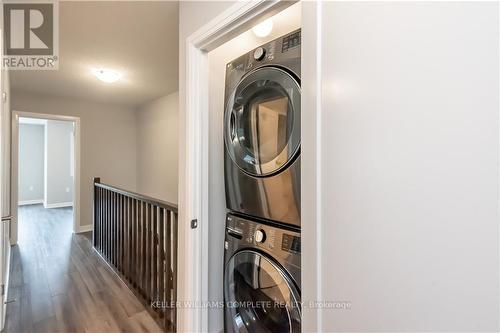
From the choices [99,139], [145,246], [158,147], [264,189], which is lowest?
[145,246]

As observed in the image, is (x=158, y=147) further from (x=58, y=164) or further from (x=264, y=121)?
(x=58, y=164)

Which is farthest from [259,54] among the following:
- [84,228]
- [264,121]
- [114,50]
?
[84,228]

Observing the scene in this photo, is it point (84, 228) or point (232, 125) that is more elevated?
point (232, 125)

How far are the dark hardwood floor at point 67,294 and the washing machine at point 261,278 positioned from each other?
85 cm

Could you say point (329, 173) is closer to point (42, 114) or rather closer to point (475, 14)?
point (475, 14)

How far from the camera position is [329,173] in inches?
27.7

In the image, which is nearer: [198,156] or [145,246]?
[198,156]

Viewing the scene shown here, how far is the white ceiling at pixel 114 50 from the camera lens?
178 centimetres

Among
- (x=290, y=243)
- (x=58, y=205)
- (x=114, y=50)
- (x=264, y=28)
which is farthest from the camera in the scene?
(x=58, y=205)

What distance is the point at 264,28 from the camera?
1.53m

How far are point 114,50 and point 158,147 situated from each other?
2.18 meters

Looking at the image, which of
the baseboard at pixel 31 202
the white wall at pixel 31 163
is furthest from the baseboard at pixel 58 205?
the white wall at pixel 31 163

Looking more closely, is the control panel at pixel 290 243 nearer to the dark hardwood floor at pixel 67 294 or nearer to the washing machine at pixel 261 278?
the washing machine at pixel 261 278

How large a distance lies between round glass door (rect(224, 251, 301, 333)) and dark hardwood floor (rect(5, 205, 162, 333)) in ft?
2.72
